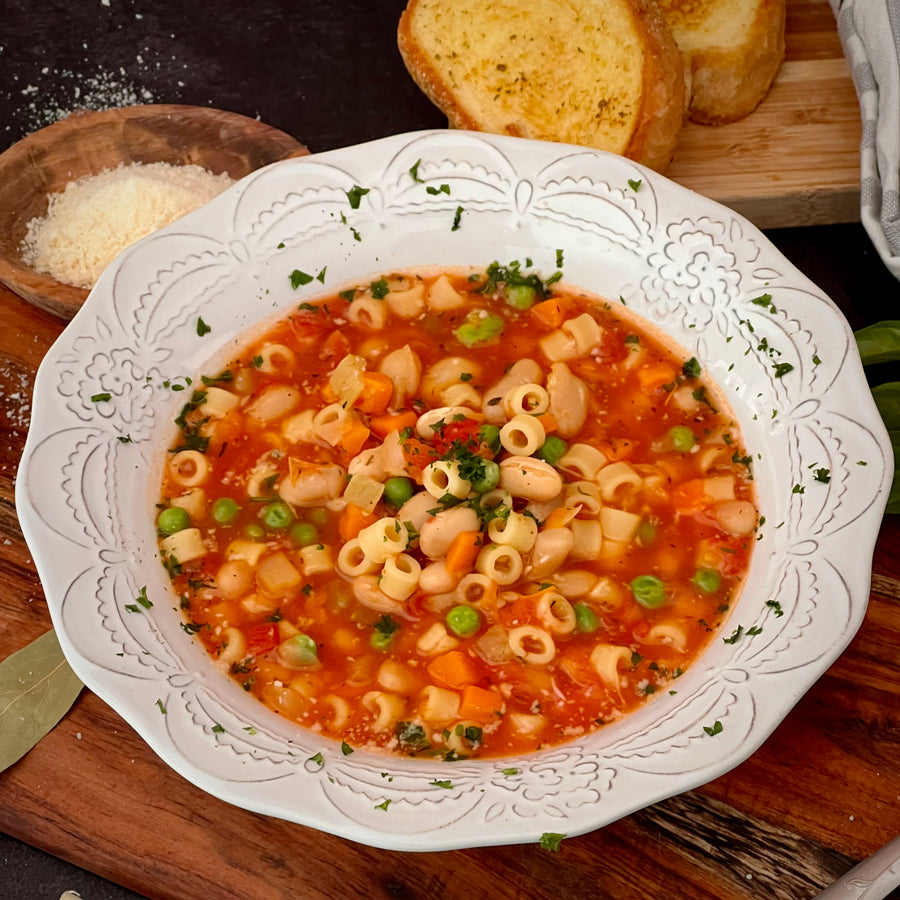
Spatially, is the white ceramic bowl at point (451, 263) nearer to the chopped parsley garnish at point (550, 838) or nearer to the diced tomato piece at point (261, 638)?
the chopped parsley garnish at point (550, 838)

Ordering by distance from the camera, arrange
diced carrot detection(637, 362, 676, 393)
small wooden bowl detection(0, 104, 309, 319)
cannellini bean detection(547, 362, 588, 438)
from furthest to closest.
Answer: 1. small wooden bowl detection(0, 104, 309, 319)
2. diced carrot detection(637, 362, 676, 393)
3. cannellini bean detection(547, 362, 588, 438)

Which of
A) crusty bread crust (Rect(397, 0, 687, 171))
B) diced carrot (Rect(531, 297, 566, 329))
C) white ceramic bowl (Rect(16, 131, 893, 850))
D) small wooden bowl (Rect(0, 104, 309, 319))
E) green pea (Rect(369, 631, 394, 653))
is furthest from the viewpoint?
small wooden bowl (Rect(0, 104, 309, 319))

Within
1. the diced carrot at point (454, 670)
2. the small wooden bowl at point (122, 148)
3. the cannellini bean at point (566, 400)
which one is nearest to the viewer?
the diced carrot at point (454, 670)

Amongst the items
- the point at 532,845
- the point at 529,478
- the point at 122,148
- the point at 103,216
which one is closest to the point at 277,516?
the point at 529,478

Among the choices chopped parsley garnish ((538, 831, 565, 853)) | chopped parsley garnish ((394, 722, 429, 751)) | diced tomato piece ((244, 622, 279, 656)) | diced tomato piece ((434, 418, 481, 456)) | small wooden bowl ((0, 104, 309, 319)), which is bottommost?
chopped parsley garnish ((394, 722, 429, 751))

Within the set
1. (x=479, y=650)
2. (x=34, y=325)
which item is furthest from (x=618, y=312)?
(x=34, y=325)

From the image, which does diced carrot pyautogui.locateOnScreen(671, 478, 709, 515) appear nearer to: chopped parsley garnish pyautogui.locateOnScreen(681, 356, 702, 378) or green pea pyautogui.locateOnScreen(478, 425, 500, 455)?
chopped parsley garnish pyautogui.locateOnScreen(681, 356, 702, 378)

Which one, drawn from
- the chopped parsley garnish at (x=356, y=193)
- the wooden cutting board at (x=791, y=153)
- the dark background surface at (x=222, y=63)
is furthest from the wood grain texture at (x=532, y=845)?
the dark background surface at (x=222, y=63)

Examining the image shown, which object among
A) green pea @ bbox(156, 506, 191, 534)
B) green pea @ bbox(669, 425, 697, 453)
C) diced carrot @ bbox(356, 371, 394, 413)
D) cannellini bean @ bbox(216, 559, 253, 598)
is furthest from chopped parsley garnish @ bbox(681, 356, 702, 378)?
green pea @ bbox(156, 506, 191, 534)
